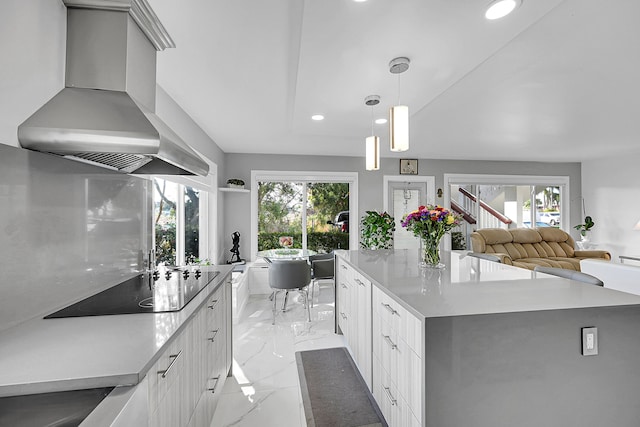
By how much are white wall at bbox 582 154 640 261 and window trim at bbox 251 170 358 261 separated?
16.2 ft

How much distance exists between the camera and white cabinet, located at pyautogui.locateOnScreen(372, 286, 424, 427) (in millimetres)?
1254

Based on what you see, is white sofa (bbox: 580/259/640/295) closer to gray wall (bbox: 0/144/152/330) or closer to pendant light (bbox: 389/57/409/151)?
pendant light (bbox: 389/57/409/151)

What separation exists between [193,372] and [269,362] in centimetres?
136

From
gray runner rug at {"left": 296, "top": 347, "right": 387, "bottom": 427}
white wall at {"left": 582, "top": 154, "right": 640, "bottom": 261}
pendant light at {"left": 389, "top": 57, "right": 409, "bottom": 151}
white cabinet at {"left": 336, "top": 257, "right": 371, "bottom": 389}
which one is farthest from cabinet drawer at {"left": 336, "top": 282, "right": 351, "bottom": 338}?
white wall at {"left": 582, "top": 154, "right": 640, "bottom": 261}

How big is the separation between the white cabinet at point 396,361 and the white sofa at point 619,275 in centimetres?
247

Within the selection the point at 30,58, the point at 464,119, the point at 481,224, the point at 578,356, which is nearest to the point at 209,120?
the point at 30,58

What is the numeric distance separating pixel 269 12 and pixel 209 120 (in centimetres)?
213

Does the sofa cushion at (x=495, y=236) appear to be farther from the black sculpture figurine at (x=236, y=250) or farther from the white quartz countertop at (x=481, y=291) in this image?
the black sculpture figurine at (x=236, y=250)

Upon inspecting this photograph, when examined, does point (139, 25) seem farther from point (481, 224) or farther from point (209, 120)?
point (481, 224)

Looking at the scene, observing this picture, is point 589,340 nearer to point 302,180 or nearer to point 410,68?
point 410,68

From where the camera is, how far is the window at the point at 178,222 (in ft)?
9.71

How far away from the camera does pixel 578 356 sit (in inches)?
51.2

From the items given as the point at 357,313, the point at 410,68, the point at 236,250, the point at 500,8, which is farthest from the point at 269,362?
the point at 500,8

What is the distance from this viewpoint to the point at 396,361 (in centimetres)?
149
